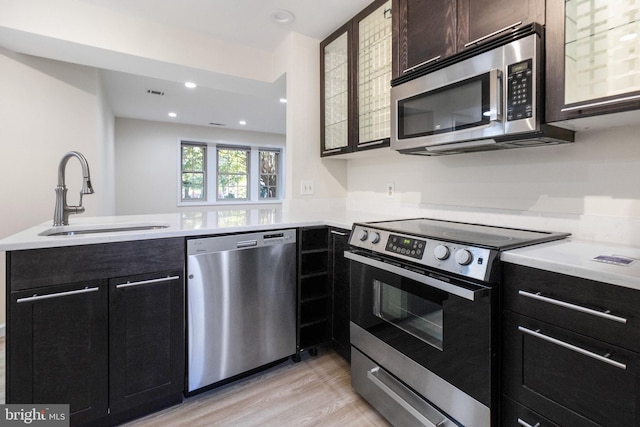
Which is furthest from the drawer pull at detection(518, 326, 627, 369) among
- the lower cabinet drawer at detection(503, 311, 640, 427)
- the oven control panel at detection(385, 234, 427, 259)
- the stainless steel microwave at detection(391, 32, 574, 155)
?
the stainless steel microwave at detection(391, 32, 574, 155)

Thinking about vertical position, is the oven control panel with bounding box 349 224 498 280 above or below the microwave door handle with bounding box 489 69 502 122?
below

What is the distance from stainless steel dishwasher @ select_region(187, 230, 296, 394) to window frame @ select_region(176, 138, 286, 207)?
4282mm

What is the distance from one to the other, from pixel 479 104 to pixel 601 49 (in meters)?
Result: 0.42

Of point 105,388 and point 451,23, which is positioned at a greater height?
point 451,23

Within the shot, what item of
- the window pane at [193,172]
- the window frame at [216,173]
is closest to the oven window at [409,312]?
the window frame at [216,173]

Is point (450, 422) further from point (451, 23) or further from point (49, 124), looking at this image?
point (49, 124)

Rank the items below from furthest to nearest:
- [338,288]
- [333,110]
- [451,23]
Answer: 1. [333,110]
2. [338,288]
3. [451,23]

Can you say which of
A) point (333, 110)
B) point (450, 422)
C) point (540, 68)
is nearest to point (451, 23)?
point (540, 68)

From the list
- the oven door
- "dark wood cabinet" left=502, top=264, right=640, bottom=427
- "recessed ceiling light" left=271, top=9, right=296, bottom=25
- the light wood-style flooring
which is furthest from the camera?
"recessed ceiling light" left=271, top=9, right=296, bottom=25

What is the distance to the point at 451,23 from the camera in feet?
5.11

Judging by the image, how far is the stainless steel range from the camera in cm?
113

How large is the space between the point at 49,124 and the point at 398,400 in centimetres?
345

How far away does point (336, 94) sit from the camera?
2.52 m

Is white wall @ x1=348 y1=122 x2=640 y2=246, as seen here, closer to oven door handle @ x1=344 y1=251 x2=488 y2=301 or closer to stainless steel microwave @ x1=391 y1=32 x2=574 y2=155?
stainless steel microwave @ x1=391 y1=32 x2=574 y2=155
